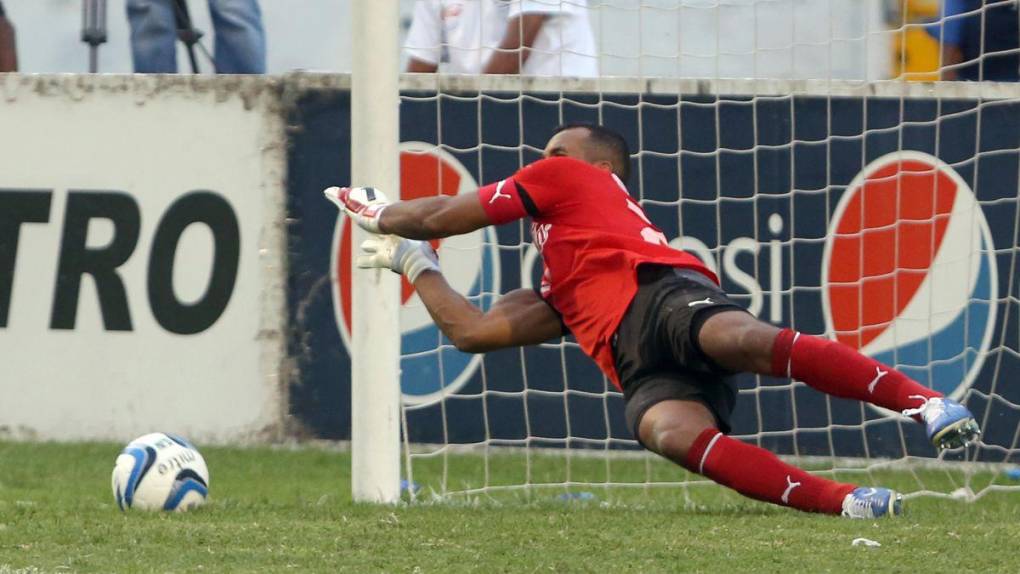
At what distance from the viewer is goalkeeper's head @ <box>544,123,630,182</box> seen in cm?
581

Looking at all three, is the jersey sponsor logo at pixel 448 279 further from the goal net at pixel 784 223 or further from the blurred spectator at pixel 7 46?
the blurred spectator at pixel 7 46

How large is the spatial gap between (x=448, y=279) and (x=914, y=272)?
1.92 m

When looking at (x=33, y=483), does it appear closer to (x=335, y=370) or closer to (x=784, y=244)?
(x=335, y=370)

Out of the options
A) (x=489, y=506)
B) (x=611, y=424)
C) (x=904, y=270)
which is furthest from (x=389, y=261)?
(x=904, y=270)

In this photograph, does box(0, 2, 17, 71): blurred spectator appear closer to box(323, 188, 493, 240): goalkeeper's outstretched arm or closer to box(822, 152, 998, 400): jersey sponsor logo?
box(323, 188, 493, 240): goalkeeper's outstretched arm

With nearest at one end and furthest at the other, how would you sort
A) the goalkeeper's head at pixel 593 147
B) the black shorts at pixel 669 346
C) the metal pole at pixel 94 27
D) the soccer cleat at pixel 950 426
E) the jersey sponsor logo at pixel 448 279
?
the soccer cleat at pixel 950 426 → the black shorts at pixel 669 346 → the goalkeeper's head at pixel 593 147 → the jersey sponsor logo at pixel 448 279 → the metal pole at pixel 94 27

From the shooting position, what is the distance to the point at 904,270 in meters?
7.32

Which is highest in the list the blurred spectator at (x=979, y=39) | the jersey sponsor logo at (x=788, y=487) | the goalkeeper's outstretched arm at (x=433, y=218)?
the blurred spectator at (x=979, y=39)

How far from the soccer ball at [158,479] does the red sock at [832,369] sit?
1727 millimetres

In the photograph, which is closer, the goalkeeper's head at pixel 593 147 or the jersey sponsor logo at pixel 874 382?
the jersey sponsor logo at pixel 874 382

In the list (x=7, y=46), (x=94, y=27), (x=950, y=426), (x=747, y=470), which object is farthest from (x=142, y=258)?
(x=950, y=426)

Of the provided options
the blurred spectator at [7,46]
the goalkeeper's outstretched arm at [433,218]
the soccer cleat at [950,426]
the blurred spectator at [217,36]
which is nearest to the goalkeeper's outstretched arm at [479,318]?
the goalkeeper's outstretched arm at [433,218]

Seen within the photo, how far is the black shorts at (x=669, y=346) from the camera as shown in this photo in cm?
520

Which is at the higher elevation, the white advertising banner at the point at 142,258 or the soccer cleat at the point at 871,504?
the white advertising banner at the point at 142,258
